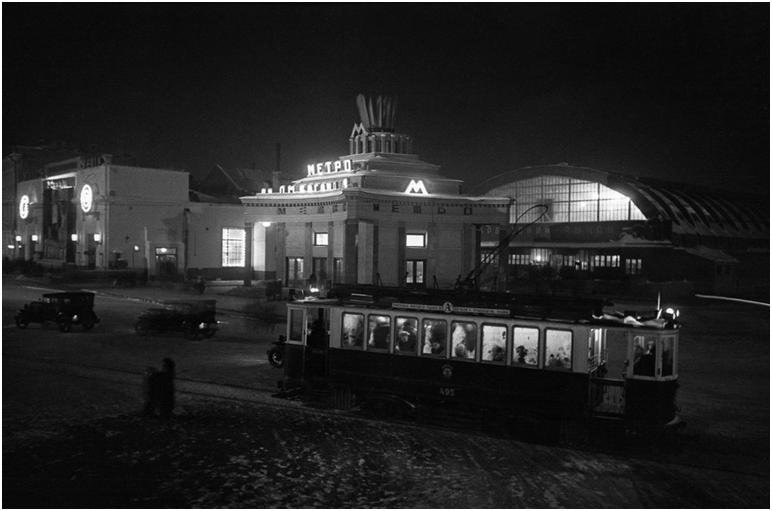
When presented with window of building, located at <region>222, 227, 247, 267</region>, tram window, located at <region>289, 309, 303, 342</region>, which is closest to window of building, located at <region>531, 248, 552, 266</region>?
window of building, located at <region>222, 227, 247, 267</region>

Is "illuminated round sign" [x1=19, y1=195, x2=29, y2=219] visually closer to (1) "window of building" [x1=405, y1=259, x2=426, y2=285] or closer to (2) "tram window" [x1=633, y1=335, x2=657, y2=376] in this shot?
(1) "window of building" [x1=405, y1=259, x2=426, y2=285]

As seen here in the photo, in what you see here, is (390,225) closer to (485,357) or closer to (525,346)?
(485,357)

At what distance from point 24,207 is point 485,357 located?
81930 millimetres

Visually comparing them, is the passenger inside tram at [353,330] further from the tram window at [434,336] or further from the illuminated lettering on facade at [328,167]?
the illuminated lettering on facade at [328,167]

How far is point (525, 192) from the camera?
2835 inches

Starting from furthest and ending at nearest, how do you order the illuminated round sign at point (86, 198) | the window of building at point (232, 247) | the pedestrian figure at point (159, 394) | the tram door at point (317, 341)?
the window of building at point (232, 247)
the illuminated round sign at point (86, 198)
the tram door at point (317, 341)
the pedestrian figure at point (159, 394)

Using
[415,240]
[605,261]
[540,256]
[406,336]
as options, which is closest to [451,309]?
[406,336]

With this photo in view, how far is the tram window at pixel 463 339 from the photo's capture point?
1590 centimetres

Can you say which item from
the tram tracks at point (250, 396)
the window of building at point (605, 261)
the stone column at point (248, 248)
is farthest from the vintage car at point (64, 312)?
the window of building at point (605, 261)

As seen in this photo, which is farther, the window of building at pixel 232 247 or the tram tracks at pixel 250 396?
the window of building at pixel 232 247

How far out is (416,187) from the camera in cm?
5350

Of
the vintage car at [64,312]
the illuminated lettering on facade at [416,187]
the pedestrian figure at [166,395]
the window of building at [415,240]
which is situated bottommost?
the pedestrian figure at [166,395]

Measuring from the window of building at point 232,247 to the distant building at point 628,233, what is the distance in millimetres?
25998

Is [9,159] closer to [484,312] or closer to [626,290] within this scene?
[626,290]
